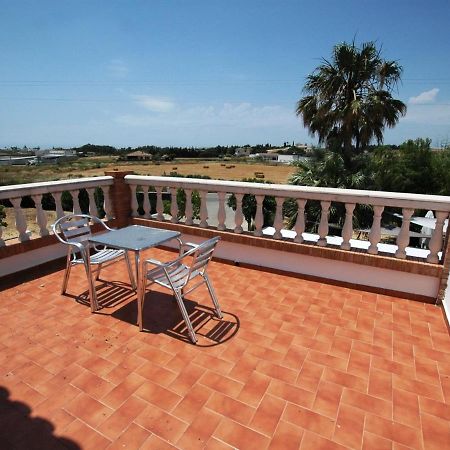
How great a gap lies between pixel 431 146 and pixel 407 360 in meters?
16.9

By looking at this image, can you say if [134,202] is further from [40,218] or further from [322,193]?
[322,193]

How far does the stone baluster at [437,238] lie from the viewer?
344 cm

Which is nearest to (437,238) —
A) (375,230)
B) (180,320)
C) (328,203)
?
(375,230)

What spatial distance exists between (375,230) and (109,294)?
339 centimetres

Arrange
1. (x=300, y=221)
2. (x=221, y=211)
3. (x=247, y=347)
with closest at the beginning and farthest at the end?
1. (x=247, y=347)
2. (x=300, y=221)
3. (x=221, y=211)

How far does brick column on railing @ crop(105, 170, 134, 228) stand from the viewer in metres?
5.51

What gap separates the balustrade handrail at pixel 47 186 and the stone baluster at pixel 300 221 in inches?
130

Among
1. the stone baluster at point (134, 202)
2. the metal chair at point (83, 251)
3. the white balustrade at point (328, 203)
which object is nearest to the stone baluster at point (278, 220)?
the white balustrade at point (328, 203)

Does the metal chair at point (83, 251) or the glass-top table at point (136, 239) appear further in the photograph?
the metal chair at point (83, 251)

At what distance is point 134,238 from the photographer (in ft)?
11.1

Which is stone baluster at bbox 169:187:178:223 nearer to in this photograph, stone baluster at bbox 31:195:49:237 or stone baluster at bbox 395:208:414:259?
stone baluster at bbox 31:195:49:237

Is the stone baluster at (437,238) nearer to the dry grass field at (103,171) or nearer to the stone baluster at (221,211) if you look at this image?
the stone baluster at (221,211)

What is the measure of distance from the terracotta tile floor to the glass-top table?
0.79 metres

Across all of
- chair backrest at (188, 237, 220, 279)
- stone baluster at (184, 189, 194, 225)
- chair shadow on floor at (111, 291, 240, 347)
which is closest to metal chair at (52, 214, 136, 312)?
chair shadow on floor at (111, 291, 240, 347)
